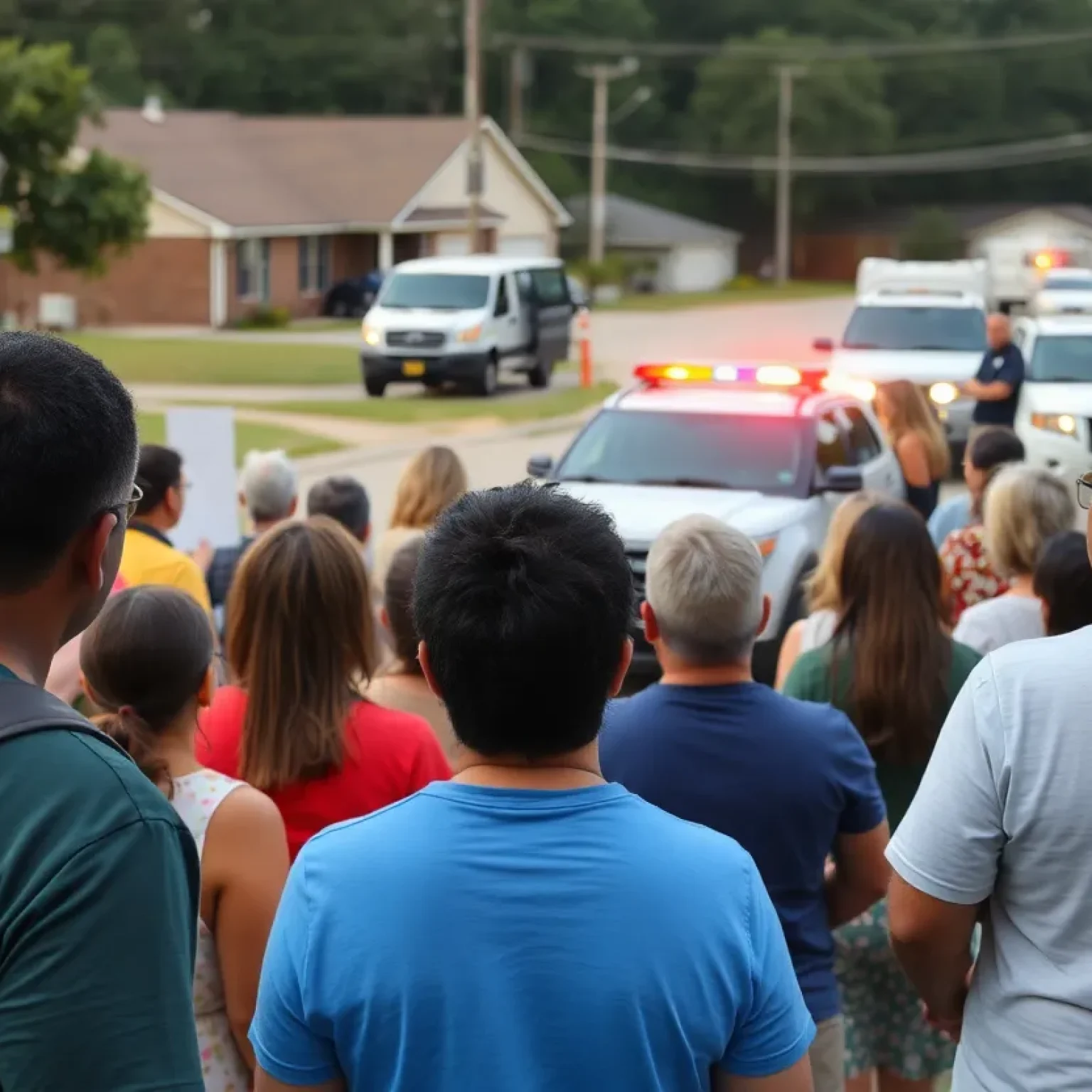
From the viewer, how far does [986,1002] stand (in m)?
3.07

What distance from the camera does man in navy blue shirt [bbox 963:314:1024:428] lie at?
15.4 m

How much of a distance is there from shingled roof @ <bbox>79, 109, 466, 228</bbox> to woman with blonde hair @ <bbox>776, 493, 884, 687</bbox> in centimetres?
4907

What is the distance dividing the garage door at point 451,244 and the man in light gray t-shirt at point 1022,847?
59079 mm

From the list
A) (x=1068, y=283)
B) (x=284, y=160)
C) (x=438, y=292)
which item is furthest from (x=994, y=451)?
(x=284, y=160)

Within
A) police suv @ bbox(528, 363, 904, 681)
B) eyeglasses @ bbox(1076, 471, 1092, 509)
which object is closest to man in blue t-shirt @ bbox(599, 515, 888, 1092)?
eyeglasses @ bbox(1076, 471, 1092, 509)

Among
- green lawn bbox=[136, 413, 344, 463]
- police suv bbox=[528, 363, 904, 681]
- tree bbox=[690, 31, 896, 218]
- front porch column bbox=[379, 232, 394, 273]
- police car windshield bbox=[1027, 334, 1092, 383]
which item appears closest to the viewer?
police suv bbox=[528, 363, 904, 681]

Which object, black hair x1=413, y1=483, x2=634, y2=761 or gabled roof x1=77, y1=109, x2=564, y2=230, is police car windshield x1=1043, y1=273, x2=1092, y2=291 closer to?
gabled roof x1=77, y1=109, x2=564, y2=230

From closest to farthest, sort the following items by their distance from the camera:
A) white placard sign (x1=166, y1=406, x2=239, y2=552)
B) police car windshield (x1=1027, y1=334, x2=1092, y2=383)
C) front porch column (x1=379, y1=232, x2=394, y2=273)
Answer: white placard sign (x1=166, y1=406, x2=239, y2=552) < police car windshield (x1=1027, y1=334, x2=1092, y2=383) < front porch column (x1=379, y1=232, x2=394, y2=273)

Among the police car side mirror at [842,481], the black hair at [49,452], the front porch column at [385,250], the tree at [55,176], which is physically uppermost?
the tree at [55,176]

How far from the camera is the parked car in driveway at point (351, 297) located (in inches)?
2224

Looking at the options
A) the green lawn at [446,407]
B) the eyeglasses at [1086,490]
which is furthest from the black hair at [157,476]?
the green lawn at [446,407]

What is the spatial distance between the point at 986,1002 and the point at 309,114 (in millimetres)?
96626

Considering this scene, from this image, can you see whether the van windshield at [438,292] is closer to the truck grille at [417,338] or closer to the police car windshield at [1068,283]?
the truck grille at [417,338]

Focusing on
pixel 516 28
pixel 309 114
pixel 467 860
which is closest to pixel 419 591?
pixel 467 860
